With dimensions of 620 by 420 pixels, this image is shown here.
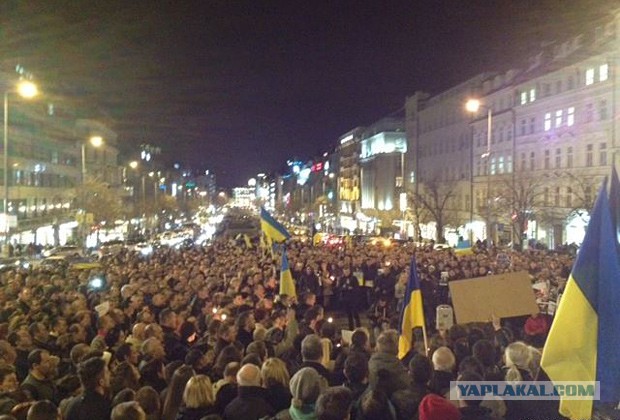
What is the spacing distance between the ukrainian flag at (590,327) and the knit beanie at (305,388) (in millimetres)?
1775

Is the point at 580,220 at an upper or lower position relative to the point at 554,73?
lower

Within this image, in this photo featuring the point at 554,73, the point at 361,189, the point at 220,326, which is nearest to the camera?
the point at 220,326

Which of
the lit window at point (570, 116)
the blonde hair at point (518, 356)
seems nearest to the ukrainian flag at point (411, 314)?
the blonde hair at point (518, 356)

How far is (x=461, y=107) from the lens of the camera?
69.7 meters

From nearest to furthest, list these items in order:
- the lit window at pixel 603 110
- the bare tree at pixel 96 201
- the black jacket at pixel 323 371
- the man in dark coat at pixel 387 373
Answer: the man in dark coat at pixel 387 373, the black jacket at pixel 323 371, the lit window at pixel 603 110, the bare tree at pixel 96 201

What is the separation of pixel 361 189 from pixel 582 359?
368 feet

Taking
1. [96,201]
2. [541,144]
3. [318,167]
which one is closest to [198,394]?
[541,144]

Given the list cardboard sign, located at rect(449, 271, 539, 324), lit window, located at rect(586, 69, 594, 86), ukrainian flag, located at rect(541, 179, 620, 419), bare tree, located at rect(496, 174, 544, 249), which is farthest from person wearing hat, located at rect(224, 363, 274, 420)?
lit window, located at rect(586, 69, 594, 86)

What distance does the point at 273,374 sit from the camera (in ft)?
20.6

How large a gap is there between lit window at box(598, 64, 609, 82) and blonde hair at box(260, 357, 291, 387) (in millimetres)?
41290

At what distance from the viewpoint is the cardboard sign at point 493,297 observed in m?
10.4

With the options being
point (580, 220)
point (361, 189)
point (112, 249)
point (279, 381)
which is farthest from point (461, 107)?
point (279, 381)

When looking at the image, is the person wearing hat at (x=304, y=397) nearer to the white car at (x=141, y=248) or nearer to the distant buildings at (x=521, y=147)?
the distant buildings at (x=521, y=147)

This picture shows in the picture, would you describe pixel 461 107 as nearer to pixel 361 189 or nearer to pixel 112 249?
pixel 112 249
